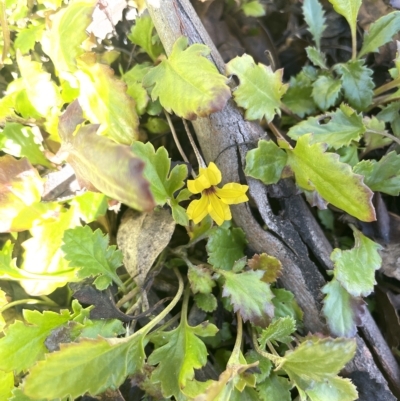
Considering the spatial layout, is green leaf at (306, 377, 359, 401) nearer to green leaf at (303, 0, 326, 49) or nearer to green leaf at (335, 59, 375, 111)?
green leaf at (335, 59, 375, 111)

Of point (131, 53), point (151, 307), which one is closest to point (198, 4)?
point (131, 53)

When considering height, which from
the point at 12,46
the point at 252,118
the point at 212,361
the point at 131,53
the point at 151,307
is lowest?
the point at 212,361

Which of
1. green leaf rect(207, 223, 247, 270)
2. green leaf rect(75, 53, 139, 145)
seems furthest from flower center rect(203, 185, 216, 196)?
green leaf rect(75, 53, 139, 145)

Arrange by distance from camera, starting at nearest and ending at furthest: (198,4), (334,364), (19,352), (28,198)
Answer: (334,364) → (19,352) → (28,198) → (198,4)

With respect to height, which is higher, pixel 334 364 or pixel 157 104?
pixel 157 104

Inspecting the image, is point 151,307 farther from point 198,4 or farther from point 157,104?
point 198,4

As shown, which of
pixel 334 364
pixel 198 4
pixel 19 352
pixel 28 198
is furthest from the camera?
pixel 198 4
